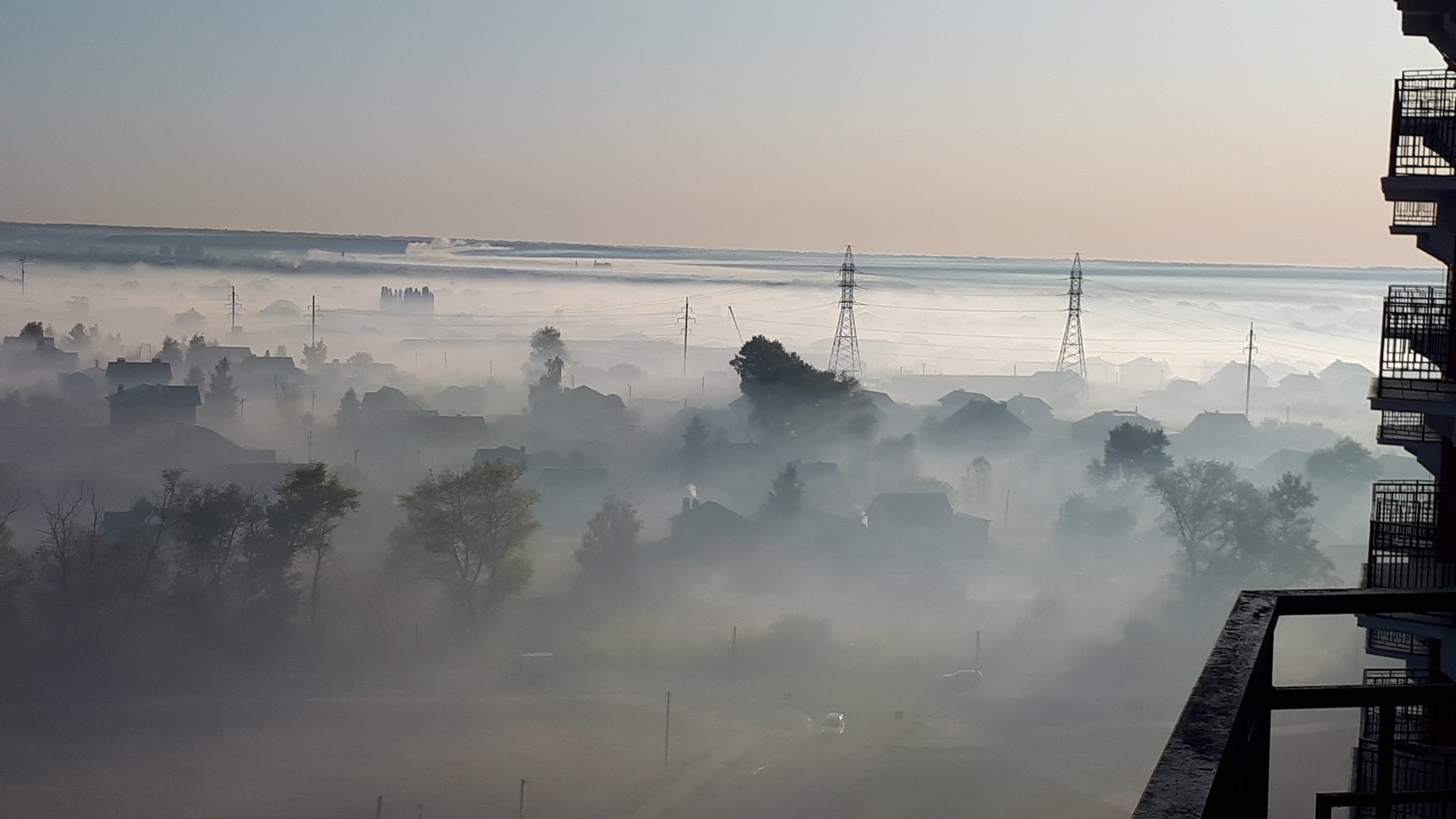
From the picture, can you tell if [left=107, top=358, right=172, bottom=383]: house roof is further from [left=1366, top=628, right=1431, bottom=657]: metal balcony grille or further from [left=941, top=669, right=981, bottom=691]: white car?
[left=1366, top=628, right=1431, bottom=657]: metal balcony grille

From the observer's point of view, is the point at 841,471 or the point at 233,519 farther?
the point at 841,471

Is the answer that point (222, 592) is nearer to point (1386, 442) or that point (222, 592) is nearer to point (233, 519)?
point (233, 519)

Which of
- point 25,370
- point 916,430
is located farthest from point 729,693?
point 25,370

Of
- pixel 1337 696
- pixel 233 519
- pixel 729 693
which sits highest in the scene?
pixel 1337 696

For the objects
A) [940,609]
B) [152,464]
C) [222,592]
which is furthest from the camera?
[152,464]

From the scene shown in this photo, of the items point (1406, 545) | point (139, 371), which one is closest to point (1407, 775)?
point (1406, 545)
